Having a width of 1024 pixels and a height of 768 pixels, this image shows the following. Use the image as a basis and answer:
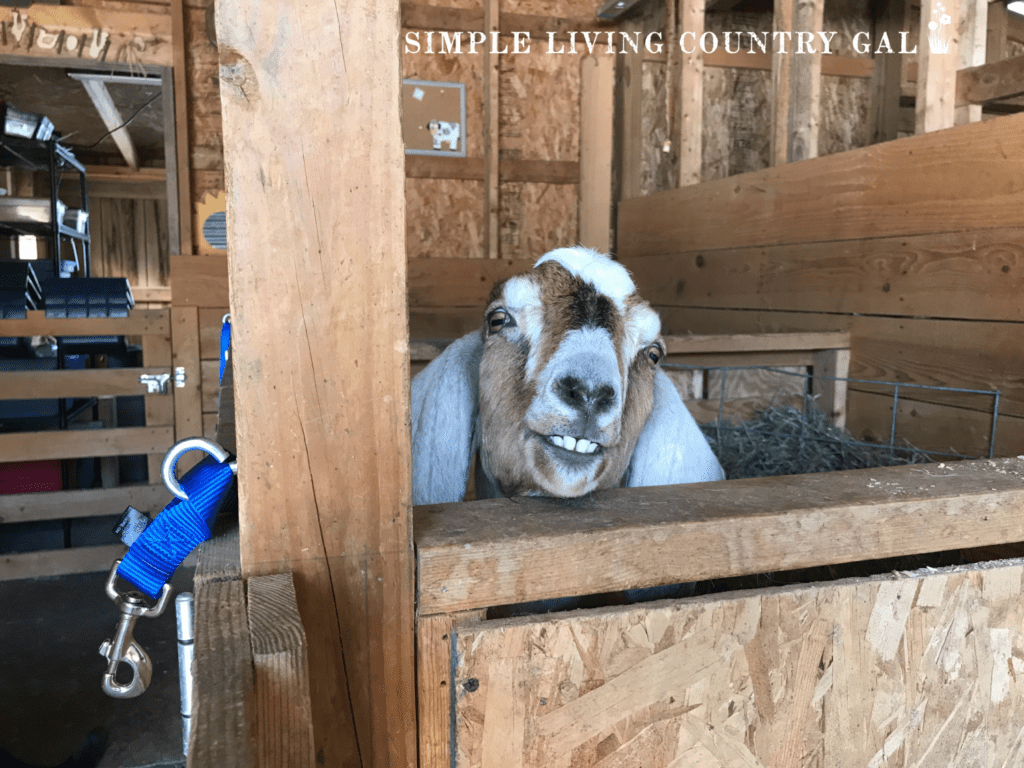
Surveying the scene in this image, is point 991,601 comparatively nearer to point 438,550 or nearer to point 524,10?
point 438,550

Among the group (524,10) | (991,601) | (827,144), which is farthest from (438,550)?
(827,144)

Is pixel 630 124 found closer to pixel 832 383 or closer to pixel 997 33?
pixel 832 383

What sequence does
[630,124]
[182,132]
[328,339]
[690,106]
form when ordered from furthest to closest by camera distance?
[630,124] → [182,132] → [690,106] → [328,339]

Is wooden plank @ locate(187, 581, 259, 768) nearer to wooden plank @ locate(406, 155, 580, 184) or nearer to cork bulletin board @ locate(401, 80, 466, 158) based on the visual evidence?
wooden plank @ locate(406, 155, 580, 184)

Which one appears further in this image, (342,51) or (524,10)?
(524,10)

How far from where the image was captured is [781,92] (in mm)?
3727

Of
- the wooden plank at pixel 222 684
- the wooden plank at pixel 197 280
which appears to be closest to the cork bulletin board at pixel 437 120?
the wooden plank at pixel 197 280

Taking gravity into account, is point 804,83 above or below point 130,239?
above

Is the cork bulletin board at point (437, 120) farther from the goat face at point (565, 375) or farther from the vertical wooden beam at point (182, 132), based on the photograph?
the goat face at point (565, 375)

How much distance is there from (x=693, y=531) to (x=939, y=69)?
2700mm

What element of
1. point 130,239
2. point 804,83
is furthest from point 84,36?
point 130,239

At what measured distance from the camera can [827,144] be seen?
5.63 meters

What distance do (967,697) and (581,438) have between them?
71 cm

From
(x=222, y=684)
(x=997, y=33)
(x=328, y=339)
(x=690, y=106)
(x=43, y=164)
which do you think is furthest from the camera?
(x=43, y=164)
